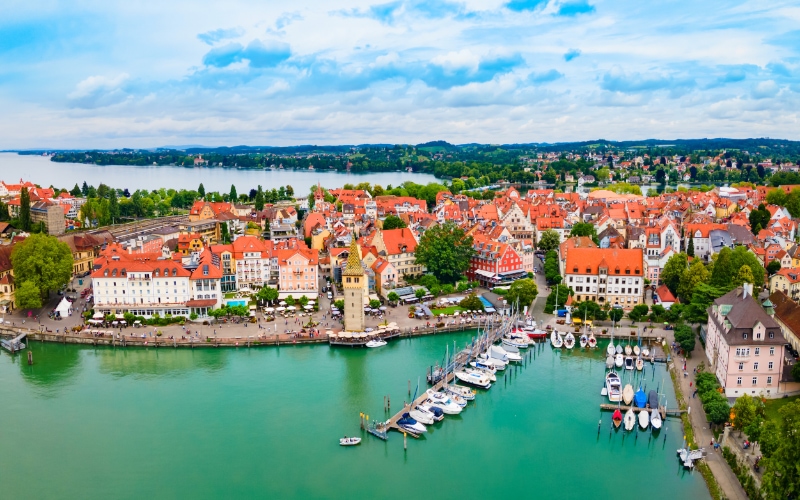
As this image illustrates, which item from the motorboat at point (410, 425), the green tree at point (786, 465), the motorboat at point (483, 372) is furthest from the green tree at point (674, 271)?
the green tree at point (786, 465)

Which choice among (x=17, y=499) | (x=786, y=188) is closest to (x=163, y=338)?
(x=17, y=499)

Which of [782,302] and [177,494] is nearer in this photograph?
[177,494]

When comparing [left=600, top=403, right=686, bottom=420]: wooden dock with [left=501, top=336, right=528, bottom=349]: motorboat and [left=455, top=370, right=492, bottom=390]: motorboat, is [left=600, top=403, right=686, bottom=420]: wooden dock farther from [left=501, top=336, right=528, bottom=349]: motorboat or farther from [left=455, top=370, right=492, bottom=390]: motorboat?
[left=501, top=336, right=528, bottom=349]: motorboat

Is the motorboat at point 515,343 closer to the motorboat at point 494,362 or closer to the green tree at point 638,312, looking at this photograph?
the motorboat at point 494,362

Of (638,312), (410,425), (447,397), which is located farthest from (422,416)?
(638,312)

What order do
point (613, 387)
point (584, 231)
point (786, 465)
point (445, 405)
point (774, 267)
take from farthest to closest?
point (584, 231)
point (774, 267)
point (613, 387)
point (445, 405)
point (786, 465)

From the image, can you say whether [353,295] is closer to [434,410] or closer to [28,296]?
[434,410]

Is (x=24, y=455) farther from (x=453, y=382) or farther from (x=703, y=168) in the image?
(x=703, y=168)

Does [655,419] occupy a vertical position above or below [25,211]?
below

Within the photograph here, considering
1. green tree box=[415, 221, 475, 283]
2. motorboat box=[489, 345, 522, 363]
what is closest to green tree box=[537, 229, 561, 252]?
green tree box=[415, 221, 475, 283]
